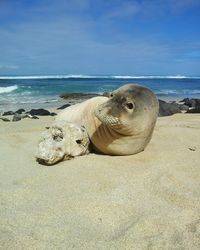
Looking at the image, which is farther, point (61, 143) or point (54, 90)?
point (54, 90)

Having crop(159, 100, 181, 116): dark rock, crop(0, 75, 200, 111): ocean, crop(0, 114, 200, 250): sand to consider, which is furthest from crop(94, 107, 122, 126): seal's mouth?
crop(0, 75, 200, 111): ocean

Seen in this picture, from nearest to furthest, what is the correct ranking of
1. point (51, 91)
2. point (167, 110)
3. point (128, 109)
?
point (128, 109)
point (167, 110)
point (51, 91)

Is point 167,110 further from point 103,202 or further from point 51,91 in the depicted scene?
point 51,91

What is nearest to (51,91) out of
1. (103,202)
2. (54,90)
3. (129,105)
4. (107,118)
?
(54,90)

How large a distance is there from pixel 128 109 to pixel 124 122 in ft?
0.54

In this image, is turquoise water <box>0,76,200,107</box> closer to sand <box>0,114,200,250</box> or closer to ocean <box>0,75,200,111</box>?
ocean <box>0,75,200,111</box>

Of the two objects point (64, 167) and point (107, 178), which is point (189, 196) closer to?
point (107, 178)

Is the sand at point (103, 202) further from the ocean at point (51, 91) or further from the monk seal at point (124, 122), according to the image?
the ocean at point (51, 91)

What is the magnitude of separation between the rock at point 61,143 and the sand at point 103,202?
0.11 m

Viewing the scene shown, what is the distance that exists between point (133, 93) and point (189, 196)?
152 cm

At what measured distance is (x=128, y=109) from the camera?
3.99 metres

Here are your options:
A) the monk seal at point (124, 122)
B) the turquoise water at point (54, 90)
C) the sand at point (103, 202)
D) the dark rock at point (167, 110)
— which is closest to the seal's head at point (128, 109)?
the monk seal at point (124, 122)

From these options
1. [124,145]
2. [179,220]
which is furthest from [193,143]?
[179,220]

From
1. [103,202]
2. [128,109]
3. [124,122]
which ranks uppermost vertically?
[128,109]
